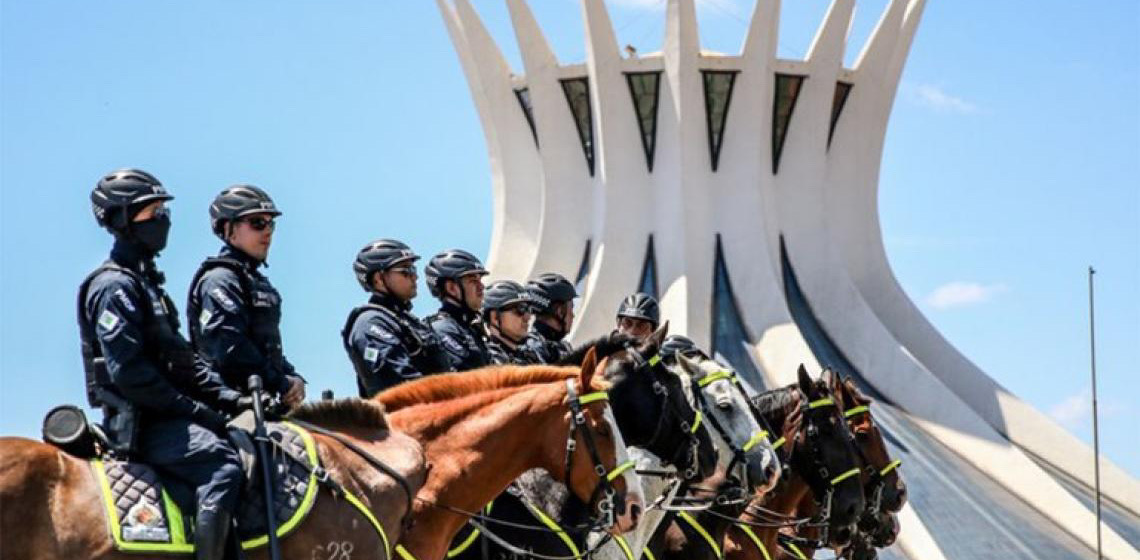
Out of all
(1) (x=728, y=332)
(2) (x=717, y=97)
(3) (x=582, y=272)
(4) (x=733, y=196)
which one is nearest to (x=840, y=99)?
(2) (x=717, y=97)

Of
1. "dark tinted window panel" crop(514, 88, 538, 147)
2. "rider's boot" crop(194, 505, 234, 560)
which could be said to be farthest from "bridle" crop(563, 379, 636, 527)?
"dark tinted window panel" crop(514, 88, 538, 147)

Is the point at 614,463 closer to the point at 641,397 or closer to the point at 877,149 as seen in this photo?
the point at 641,397

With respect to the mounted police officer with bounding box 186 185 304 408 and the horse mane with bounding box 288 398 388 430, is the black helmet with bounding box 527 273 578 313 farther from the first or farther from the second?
the horse mane with bounding box 288 398 388 430

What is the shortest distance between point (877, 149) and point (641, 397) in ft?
108

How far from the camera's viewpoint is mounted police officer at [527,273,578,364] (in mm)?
13836

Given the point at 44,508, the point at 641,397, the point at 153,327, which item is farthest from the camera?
the point at 641,397

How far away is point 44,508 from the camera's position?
728cm

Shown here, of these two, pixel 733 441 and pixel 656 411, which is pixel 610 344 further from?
pixel 733 441

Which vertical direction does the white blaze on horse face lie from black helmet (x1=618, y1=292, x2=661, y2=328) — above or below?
below

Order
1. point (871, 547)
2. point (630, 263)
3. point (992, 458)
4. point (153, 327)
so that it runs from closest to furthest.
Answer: point (153, 327) < point (871, 547) < point (992, 458) < point (630, 263)

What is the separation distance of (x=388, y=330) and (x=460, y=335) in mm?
1273

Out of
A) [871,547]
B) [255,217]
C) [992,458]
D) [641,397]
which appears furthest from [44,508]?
[992,458]

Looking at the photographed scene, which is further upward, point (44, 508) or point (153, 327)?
point (153, 327)

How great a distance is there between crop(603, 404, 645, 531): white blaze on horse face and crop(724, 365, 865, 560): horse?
435 cm
